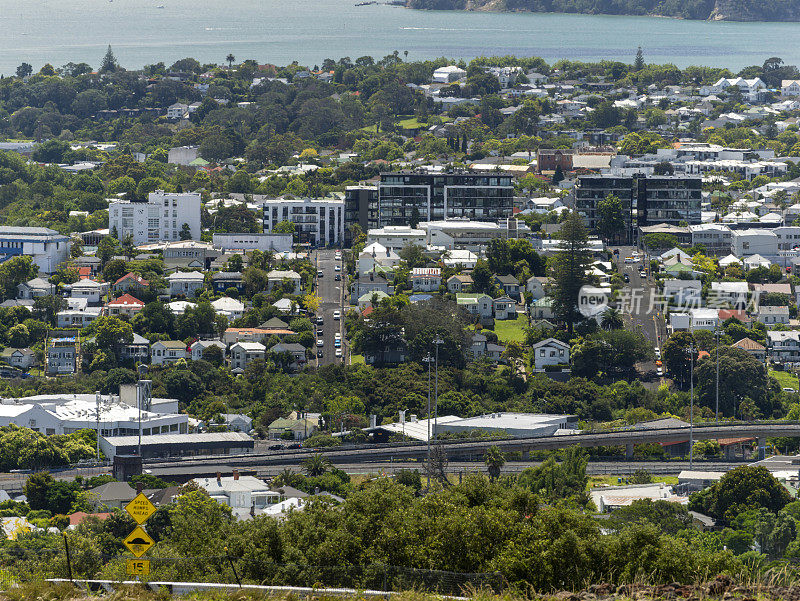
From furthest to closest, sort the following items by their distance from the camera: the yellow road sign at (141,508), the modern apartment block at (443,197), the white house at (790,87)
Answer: the white house at (790,87)
the modern apartment block at (443,197)
the yellow road sign at (141,508)

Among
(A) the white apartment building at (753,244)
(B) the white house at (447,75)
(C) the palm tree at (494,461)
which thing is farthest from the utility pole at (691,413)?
(B) the white house at (447,75)

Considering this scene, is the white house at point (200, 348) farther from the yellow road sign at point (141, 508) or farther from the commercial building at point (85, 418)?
the yellow road sign at point (141, 508)

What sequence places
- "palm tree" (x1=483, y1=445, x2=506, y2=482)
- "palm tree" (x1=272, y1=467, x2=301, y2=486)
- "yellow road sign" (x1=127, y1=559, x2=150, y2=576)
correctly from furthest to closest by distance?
"palm tree" (x1=483, y1=445, x2=506, y2=482) → "palm tree" (x1=272, y1=467, x2=301, y2=486) → "yellow road sign" (x1=127, y1=559, x2=150, y2=576)

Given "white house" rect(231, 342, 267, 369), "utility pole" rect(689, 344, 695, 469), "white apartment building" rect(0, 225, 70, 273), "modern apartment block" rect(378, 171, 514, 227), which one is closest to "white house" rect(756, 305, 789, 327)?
"utility pole" rect(689, 344, 695, 469)

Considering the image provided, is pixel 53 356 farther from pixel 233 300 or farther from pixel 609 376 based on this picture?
pixel 609 376

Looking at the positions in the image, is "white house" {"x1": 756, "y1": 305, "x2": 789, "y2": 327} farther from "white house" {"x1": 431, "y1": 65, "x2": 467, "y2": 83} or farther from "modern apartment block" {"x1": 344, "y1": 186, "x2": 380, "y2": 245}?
"white house" {"x1": 431, "y1": 65, "x2": 467, "y2": 83}

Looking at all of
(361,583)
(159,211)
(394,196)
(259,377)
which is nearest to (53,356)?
(259,377)
